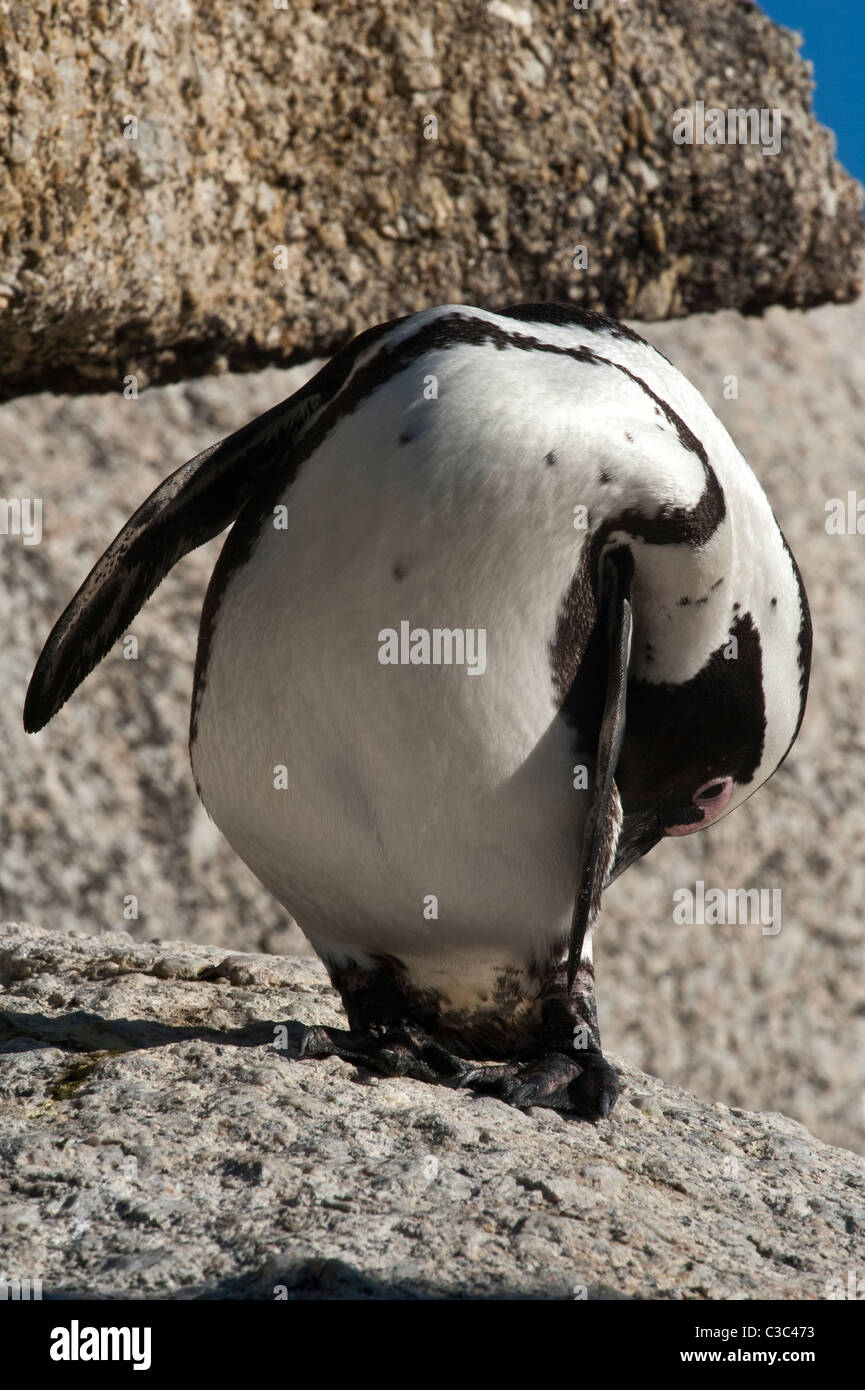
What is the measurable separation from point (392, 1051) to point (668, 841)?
7.32 ft

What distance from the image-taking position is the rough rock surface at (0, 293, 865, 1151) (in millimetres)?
3092

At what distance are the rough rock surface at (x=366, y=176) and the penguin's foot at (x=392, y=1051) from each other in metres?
1.77

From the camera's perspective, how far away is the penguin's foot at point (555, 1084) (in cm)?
151

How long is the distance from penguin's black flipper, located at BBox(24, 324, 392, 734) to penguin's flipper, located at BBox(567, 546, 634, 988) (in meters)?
0.40

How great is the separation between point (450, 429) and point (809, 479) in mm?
2858

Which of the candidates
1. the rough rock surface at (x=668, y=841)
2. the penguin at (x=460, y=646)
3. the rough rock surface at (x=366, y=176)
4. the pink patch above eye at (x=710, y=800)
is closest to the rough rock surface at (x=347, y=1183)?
the penguin at (x=460, y=646)

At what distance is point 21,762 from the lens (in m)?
3.05

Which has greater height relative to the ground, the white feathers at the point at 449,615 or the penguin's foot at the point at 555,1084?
the white feathers at the point at 449,615

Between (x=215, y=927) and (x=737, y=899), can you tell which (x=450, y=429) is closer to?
(x=215, y=927)

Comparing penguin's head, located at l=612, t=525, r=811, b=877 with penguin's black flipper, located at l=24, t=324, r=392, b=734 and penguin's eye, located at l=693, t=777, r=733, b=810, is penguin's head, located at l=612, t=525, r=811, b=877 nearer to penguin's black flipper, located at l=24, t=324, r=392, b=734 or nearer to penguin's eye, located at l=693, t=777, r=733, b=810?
penguin's eye, located at l=693, t=777, r=733, b=810

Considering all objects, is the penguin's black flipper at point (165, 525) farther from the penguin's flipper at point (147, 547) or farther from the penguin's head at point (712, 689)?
the penguin's head at point (712, 689)

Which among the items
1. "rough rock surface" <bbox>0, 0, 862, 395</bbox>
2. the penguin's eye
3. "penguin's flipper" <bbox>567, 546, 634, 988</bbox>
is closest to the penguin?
"penguin's flipper" <bbox>567, 546, 634, 988</bbox>
